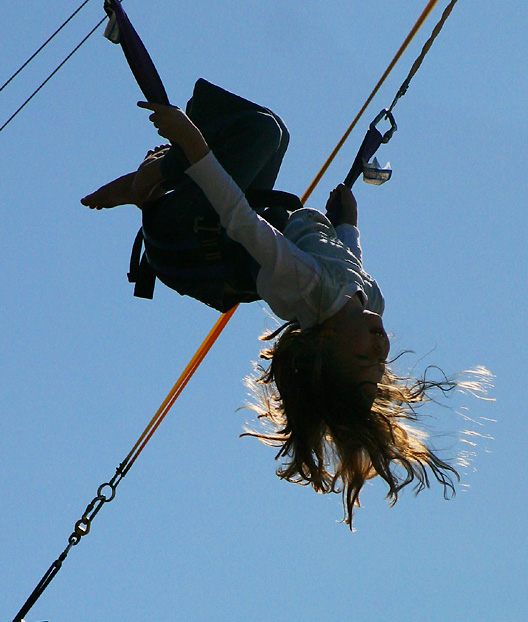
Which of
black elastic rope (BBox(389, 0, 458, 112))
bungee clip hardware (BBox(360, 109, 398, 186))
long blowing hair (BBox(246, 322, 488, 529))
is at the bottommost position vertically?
long blowing hair (BBox(246, 322, 488, 529))

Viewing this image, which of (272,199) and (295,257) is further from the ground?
(272,199)

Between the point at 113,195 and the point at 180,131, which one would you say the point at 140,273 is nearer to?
the point at 113,195

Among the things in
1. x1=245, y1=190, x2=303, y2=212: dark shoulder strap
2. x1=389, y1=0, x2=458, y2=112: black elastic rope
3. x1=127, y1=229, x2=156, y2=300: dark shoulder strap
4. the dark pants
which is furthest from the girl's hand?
x1=389, y1=0, x2=458, y2=112: black elastic rope

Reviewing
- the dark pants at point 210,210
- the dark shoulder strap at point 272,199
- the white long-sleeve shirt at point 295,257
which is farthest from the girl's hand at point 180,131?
the dark shoulder strap at point 272,199

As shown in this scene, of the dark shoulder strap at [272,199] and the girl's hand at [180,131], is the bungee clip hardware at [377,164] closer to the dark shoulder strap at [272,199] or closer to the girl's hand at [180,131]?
the dark shoulder strap at [272,199]

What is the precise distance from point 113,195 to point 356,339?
1.11 m

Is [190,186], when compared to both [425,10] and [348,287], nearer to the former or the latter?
[348,287]

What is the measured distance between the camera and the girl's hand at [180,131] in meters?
3.64

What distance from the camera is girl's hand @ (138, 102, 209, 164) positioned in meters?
3.64

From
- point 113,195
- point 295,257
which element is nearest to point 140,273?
point 113,195

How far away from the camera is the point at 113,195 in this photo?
4.42 m

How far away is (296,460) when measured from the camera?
4.34 metres

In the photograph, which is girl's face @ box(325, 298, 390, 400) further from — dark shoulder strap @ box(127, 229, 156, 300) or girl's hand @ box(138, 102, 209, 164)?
dark shoulder strap @ box(127, 229, 156, 300)

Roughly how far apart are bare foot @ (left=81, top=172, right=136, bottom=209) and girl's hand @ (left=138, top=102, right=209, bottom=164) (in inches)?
29.5
